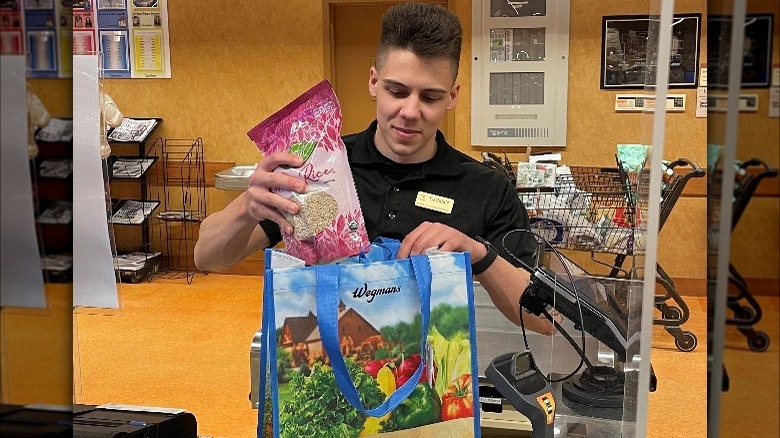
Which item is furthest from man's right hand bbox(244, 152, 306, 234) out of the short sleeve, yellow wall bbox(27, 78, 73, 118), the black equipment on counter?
yellow wall bbox(27, 78, 73, 118)

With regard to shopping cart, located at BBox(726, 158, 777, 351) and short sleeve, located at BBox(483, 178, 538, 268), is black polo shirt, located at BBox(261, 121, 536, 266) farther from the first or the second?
shopping cart, located at BBox(726, 158, 777, 351)

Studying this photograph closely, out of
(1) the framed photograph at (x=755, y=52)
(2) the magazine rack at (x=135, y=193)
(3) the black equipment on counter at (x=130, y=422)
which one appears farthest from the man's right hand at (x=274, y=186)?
(2) the magazine rack at (x=135, y=193)

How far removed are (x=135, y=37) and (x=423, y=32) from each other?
239 inches

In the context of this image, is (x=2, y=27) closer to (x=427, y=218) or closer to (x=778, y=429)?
(x=778, y=429)

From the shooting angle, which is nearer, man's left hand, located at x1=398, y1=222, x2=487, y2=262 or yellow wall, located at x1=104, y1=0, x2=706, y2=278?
man's left hand, located at x1=398, y1=222, x2=487, y2=262

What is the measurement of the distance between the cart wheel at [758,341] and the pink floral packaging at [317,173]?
1126 millimetres

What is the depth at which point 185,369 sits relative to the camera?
4.72 m

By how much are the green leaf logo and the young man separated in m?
0.10

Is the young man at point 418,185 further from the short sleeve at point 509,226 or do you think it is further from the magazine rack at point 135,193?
the magazine rack at point 135,193

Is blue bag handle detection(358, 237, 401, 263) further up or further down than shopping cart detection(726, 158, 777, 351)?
further down

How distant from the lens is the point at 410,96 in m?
1.87

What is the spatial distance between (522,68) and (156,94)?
130 inches

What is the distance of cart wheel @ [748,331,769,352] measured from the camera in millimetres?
415

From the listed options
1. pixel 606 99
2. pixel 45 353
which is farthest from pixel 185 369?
pixel 45 353
